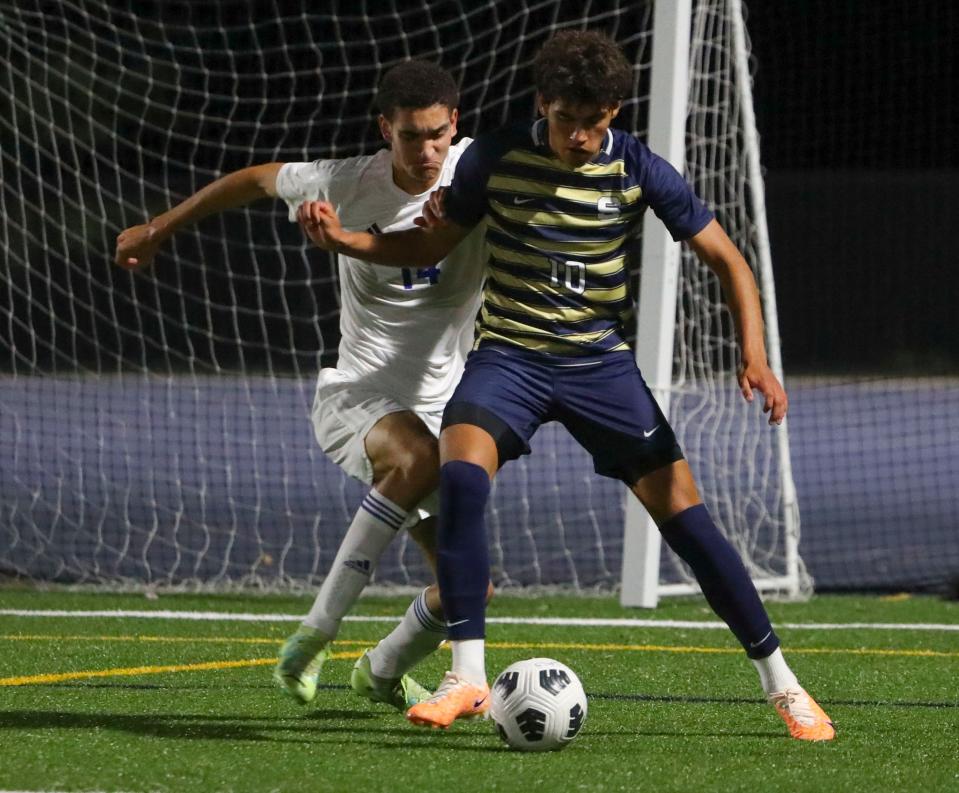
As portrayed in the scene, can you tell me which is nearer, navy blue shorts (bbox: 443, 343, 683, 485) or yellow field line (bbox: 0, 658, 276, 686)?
navy blue shorts (bbox: 443, 343, 683, 485)

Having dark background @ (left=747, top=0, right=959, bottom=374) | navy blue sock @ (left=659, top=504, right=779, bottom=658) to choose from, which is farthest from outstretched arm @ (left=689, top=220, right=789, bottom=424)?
dark background @ (left=747, top=0, right=959, bottom=374)

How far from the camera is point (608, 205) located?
4.04 meters

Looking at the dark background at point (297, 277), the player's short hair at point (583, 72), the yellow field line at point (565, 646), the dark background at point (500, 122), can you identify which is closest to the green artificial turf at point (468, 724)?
the yellow field line at point (565, 646)

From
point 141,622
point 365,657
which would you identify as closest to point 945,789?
point 365,657

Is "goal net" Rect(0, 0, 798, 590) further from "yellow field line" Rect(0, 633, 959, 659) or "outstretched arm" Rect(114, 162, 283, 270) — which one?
"outstretched arm" Rect(114, 162, 283, 270)

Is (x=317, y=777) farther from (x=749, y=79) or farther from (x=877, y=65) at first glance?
(x=877, y=65)

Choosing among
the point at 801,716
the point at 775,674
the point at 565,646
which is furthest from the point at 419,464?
the point at 565,646

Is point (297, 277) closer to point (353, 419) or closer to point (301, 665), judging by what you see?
point (353, 419)

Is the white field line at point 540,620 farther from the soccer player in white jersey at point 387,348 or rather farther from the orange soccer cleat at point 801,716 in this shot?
the orange soccer cleat at point 801,716

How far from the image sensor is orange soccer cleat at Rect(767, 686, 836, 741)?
156 inches

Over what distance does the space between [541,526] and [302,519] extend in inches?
56.8

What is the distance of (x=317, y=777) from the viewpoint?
3416mm

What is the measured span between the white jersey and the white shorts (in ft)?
0.10

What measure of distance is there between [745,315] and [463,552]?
34.6 inches
